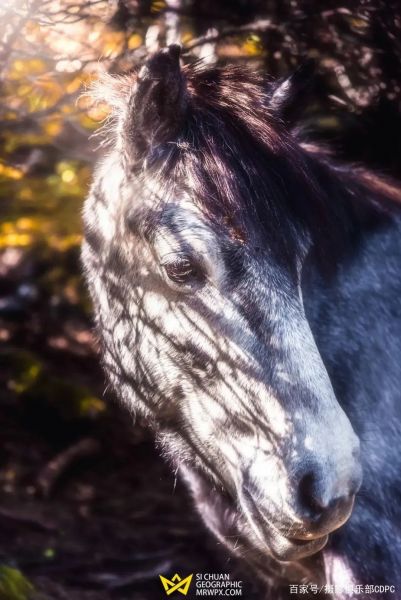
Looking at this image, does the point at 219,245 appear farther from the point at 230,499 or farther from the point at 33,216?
the point at 33,216

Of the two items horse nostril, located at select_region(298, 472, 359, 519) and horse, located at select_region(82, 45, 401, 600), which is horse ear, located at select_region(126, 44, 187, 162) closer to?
horse, located at select_region(82, 45, 401, 600)

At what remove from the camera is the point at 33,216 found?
3.34 meters

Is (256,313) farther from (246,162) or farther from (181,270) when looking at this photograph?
(246,162)

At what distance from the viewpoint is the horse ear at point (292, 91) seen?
1823mm

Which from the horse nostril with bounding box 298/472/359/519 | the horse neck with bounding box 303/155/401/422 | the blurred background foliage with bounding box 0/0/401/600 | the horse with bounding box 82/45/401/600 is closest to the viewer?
the horse nostril with bounding box 298/472/359/519

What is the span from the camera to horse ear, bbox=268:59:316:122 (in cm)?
182

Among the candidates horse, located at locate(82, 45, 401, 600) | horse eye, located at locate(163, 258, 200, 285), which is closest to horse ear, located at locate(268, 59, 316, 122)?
horse, located at locate(82, 45, 401, 600)

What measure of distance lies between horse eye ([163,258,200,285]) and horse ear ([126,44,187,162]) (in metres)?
0.31

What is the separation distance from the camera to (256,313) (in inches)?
56.4

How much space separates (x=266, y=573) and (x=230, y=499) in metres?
0.27

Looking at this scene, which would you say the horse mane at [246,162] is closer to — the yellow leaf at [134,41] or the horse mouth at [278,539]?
the horse mouth at [278,539]

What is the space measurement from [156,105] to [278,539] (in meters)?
1.00

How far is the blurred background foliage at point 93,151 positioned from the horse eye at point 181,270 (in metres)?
0.70

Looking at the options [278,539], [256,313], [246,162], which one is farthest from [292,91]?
[278,539]
